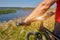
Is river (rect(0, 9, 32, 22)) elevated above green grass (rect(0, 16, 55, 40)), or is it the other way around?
river (rect(0, 9, 32, 22))

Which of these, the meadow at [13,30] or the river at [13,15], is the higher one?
the river at [13,15]

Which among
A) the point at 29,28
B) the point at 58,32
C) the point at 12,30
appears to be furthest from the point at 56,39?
the point at 12,30

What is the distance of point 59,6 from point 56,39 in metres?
0.28

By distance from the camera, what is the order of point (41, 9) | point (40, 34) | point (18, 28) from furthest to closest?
point (18, 28), point (40, 34), point (41, 9)

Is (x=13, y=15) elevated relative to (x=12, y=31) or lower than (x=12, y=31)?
elevated

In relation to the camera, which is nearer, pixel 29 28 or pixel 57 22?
pixel 57 22

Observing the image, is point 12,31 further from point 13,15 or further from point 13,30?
point 13,15

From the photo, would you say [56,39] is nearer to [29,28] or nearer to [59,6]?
[59,6]

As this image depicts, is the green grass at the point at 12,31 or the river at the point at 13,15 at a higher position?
the river at the point at 13,15

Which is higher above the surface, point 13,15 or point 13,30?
point 13,15

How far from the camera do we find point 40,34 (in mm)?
1782

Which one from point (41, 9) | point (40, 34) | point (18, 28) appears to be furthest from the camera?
point (18, 28)

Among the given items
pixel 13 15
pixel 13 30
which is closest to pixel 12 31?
pixel 13 30

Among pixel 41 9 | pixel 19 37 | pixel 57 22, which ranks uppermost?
pixel 41 9
